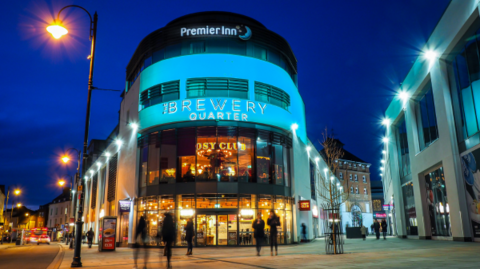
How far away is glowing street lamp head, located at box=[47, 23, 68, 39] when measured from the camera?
12.4 m

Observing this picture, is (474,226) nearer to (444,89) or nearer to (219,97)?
(444,89)

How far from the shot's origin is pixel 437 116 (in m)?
23.1

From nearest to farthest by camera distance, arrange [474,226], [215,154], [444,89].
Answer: [474,226], [444,89], [215,154]

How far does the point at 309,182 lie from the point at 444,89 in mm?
17492

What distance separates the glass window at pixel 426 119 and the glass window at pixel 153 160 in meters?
19.1

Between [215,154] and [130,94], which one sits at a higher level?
[130,94]

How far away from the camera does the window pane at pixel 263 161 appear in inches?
1085

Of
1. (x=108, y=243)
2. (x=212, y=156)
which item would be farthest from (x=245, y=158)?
(x=108, y=243)

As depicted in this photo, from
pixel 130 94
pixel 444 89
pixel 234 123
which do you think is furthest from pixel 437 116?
pixel 130 94

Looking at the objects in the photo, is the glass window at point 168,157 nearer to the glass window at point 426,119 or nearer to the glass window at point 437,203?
the glass window at point 426,119

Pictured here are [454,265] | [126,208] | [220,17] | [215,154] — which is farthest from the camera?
[220,17]

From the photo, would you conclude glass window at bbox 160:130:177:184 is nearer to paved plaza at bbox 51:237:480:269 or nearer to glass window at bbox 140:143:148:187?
glass window at bbox 140:143:148:187

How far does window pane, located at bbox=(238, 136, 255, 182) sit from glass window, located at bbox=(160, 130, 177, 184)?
4672 millimetres

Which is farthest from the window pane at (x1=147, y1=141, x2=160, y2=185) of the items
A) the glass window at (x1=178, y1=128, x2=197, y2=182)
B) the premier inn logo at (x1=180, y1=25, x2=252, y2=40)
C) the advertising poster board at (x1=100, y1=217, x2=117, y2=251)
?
the premier inn logo at (x1=180, y1=25, x2=252, y2=40)
